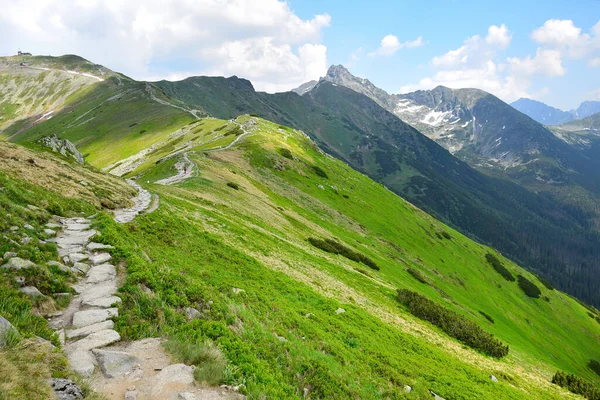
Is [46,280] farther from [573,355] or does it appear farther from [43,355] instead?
[573,355]

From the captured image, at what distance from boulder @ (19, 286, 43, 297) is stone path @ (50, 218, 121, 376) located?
1.00 m

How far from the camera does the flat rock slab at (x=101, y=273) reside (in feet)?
41.0

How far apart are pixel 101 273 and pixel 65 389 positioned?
6.75m

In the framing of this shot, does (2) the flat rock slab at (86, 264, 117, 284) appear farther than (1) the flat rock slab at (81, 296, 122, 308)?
Yes

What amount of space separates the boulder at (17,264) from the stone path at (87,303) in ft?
5.21

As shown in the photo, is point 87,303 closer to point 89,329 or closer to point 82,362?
point 89,329

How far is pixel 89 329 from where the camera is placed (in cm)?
967

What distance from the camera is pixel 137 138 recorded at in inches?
4845

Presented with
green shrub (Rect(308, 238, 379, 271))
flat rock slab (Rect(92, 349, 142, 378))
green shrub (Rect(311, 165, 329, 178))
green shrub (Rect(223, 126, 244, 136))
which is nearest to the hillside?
flat rock slab (Rect(92, 349, 142, 378))

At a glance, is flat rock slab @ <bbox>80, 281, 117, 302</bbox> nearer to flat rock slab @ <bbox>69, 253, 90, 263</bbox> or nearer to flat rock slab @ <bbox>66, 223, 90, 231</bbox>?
flat rock slab @ <bbox>69, 253, 90, 263</bbox>

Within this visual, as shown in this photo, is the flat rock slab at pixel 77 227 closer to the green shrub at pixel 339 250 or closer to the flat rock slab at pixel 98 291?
the flat rock slab at pixel 98 291

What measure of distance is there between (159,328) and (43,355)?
10.8ft

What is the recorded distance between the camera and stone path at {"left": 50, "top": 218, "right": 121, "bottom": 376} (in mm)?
8812

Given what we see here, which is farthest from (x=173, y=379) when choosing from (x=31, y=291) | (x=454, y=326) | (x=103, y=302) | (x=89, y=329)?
(x=454, y=326)
